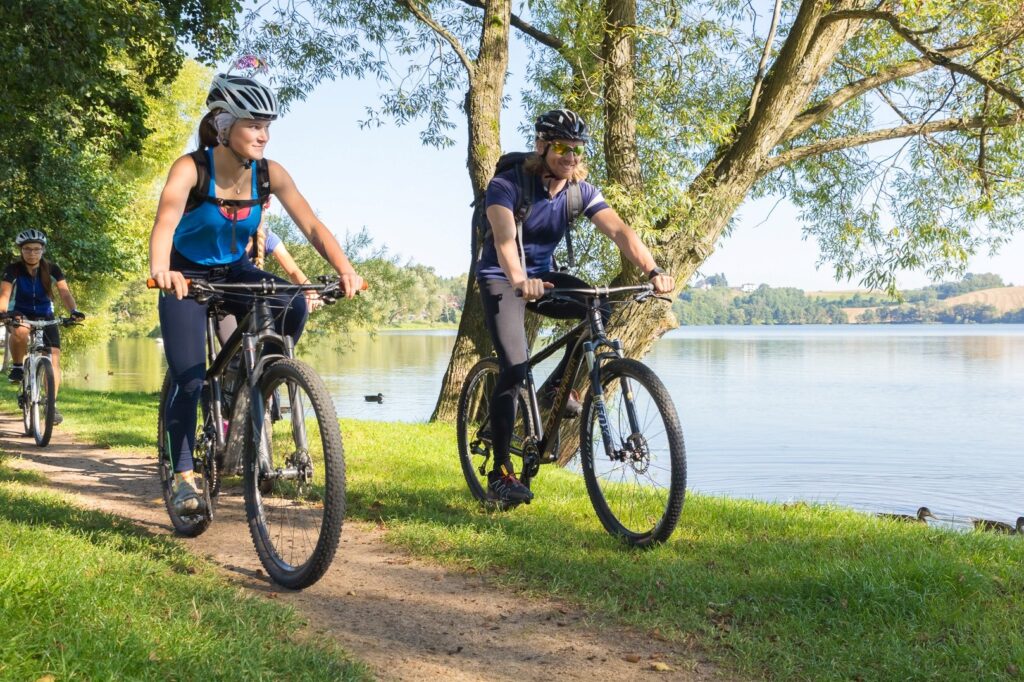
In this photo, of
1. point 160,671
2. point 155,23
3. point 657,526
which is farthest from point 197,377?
point 155,23

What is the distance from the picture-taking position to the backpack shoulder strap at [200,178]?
4.64 meters

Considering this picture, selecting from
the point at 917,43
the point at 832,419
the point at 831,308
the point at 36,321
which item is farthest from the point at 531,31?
the point at 831,308

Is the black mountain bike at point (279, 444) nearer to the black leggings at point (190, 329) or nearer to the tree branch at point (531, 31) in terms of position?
the black leggings at point (190, 329)

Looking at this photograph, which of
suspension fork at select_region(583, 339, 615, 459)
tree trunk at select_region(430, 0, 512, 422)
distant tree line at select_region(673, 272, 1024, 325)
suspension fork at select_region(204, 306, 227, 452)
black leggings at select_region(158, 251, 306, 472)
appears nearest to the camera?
black leggings at select_region(158, 251, 306, 472)

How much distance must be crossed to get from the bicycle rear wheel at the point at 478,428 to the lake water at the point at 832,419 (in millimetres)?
3851

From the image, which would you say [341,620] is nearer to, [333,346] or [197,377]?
[197,377]

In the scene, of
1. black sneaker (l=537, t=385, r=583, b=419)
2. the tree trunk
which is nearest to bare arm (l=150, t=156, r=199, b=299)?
black sneaker (l=537, t=385, r=583, b=419)

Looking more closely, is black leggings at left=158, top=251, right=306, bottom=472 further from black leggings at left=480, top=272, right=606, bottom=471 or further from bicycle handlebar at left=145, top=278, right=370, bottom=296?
black leggings at left=480, top=272, right=606, bottom=471

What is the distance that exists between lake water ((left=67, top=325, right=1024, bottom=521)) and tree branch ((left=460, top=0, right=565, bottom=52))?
23.1 ft

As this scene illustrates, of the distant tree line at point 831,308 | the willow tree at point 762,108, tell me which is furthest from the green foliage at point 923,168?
the distant tree line at point 831,308

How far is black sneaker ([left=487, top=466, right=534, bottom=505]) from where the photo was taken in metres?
5.86

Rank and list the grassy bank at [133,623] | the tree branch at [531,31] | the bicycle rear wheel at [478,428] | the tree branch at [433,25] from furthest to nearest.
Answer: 1. the tree branch at [531,31]
2. the tree branch at [433,25]
3. the bicycle rear wheel at [478,428]
4. the grassy bank at [133,623]

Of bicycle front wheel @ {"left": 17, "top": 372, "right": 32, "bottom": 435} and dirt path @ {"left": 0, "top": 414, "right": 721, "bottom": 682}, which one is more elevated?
bicycle front wheel @ {"left": 17, "top": 372, "right": 32, "bottom": 435}

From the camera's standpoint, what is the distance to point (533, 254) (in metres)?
5.79
